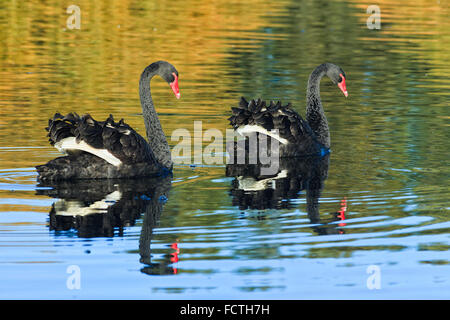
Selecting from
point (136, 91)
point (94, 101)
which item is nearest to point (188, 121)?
point (94, 101)

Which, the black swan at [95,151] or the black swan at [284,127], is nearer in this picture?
the black swan at [95,151]

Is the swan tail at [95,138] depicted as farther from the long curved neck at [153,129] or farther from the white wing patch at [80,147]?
the long curved neck at [153,129]

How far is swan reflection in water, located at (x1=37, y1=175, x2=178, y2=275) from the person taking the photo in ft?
25.4

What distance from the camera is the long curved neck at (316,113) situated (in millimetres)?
12727

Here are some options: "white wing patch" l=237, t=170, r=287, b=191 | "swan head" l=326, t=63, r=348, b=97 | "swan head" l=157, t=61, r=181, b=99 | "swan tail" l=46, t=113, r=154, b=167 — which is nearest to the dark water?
"white wing patch" l=237, t=170, r=287, b=191

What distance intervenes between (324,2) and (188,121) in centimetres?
2438

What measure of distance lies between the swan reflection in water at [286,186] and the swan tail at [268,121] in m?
0.37

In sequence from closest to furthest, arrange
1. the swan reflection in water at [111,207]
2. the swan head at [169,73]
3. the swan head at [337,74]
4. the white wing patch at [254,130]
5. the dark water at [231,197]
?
the dark water at [231,197], the swan reflection in water at [111,207], the swan head at [169,73], the white wing patch at [254,130], the swan head at [337,74]

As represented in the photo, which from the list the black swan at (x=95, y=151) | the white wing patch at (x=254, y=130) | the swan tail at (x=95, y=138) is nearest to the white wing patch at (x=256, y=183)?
the white wing patch at (x=254, y=130)

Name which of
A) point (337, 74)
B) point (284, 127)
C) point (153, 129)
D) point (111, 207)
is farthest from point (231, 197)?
point (337, 74)

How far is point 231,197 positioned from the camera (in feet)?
31.7

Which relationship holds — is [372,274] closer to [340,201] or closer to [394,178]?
[340,201]

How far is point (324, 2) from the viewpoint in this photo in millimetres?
37500

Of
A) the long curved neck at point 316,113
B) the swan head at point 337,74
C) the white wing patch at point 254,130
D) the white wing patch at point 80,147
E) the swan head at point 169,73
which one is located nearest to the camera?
the white wing patch at point 80,147
